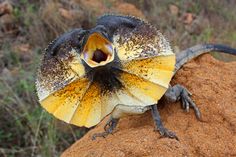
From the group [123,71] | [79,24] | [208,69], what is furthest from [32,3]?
[123,71]

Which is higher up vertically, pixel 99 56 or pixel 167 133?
pixel 99 56

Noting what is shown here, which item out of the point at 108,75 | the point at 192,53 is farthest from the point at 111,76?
the point at 192,53

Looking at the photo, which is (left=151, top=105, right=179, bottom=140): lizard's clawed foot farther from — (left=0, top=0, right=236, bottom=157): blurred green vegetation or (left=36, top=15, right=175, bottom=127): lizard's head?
(left=0, top=0, right=236, bottom=157): blurred green vegetation

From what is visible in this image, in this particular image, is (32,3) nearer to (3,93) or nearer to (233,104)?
(3,93)

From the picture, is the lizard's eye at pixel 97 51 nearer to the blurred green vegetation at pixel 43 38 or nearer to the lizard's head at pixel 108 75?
the lizard's head at pixel 108 75

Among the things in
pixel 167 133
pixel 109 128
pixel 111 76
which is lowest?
pixel 109 128

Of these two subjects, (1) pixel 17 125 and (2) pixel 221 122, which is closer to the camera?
(2) pixel 221 122

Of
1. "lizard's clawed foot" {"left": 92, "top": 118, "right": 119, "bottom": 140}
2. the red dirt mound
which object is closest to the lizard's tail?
the red dirt mound

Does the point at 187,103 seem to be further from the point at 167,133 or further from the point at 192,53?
the point at 192,53
